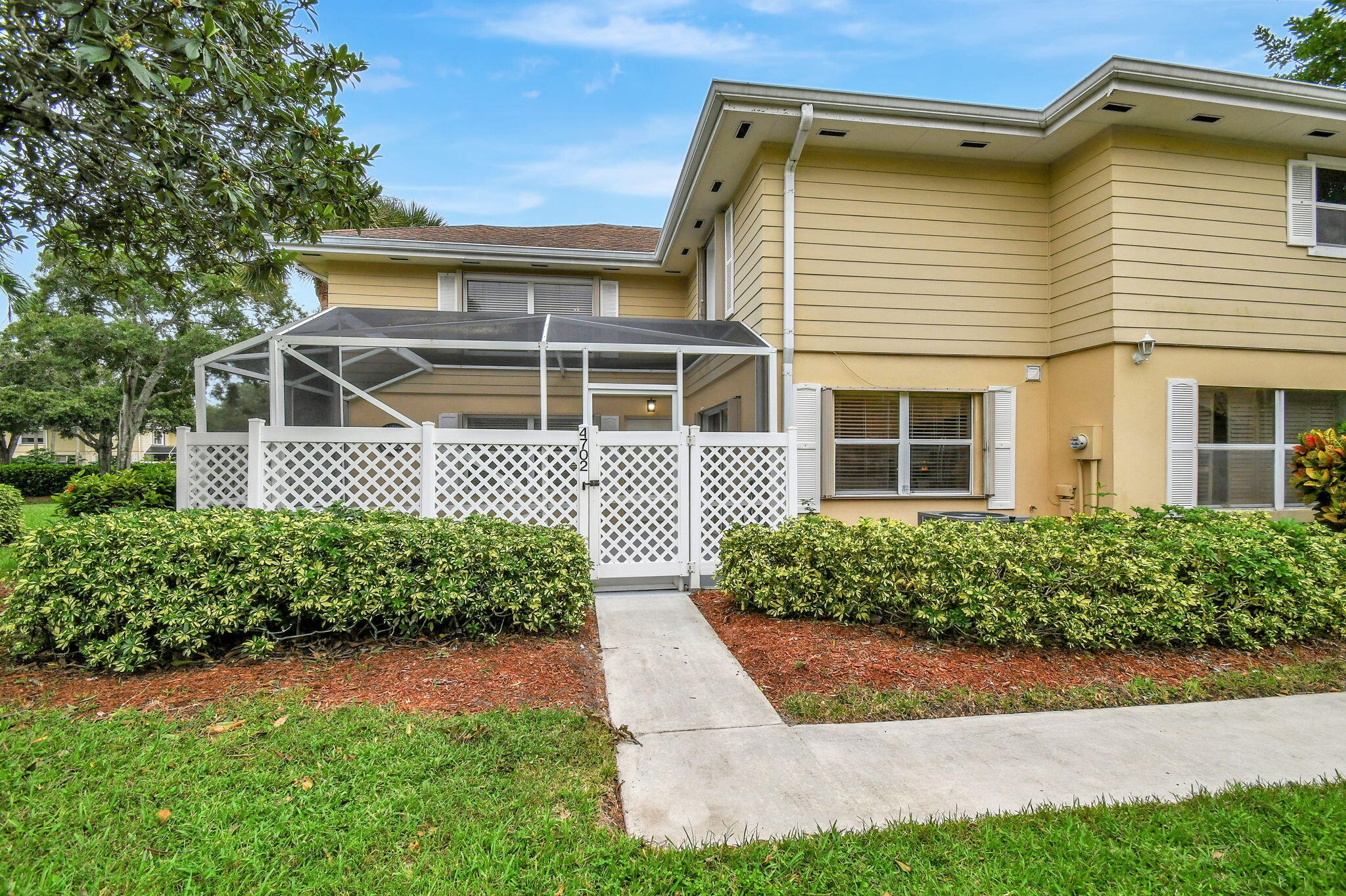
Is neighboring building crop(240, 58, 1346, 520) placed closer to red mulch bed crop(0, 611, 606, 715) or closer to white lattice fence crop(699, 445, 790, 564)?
white lattice fence crop(699, 445, 790, 564)

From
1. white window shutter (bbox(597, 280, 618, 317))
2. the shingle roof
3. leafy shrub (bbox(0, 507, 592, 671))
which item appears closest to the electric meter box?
leafy shrub (bbox(0, 507, 592, 671))

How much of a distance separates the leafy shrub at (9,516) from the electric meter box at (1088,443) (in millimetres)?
12593

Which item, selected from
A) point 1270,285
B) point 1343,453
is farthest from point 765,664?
point 1270,285

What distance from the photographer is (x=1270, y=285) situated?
7078 mm

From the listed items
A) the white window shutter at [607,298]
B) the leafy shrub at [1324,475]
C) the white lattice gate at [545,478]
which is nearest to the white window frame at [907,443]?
the white lattice gate at [545,478]

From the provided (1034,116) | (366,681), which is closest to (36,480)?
(366,681)

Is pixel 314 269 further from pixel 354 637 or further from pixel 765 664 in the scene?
pixel 765 664

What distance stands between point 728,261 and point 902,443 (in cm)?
344

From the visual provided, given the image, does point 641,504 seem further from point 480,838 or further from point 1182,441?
point 1182,441

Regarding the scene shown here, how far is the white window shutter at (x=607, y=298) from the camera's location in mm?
10836

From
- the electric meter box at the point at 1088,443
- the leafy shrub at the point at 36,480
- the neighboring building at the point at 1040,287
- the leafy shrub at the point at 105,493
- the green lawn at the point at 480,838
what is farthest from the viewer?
the leafy shrub at the point at 36,480

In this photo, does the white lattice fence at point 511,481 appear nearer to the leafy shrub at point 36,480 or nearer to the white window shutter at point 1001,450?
the white window shutter at point 1001,450

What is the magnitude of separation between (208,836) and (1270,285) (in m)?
10.2

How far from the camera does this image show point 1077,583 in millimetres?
4246
